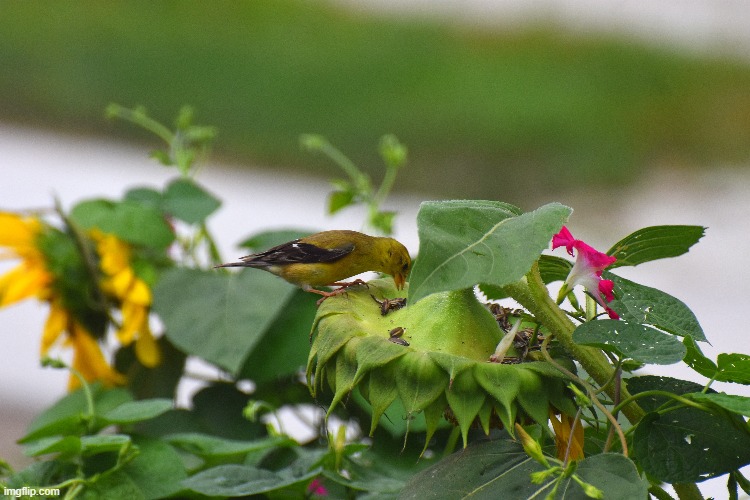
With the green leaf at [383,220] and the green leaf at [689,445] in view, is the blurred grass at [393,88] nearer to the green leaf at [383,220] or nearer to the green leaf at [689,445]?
the green leaf at [383,220]

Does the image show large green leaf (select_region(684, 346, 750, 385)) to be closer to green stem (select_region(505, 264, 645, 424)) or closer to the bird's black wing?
green stem (select_region(505, 264, 645, 424))

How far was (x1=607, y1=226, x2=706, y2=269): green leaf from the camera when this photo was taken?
57 centimetres

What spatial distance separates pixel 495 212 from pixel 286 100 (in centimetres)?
453

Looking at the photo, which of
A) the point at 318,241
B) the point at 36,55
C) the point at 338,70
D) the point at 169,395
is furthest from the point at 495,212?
the point at 36,55

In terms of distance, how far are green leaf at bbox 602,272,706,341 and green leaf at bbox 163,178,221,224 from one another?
69 centimetres

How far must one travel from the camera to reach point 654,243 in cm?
58

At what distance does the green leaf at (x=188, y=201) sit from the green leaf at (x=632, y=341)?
0.72 meters

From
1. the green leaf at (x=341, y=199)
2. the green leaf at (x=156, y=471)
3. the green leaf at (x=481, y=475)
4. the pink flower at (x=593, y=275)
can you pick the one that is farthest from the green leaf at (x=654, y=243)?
the green leaf at (x=341, y=199)

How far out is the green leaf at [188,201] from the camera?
118 centimetres

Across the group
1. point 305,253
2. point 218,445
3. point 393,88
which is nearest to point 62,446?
point 218,445

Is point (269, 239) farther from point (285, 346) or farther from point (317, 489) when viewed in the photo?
point (317, 489)

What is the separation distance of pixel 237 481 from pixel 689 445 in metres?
0.32

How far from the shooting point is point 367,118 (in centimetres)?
464

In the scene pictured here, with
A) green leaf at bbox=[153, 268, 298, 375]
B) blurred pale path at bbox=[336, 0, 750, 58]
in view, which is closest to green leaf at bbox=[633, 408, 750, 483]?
green leaf at bbox=[153, 268, 298, 375]
